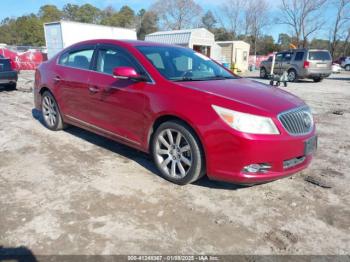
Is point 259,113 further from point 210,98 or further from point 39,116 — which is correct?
point 39,116

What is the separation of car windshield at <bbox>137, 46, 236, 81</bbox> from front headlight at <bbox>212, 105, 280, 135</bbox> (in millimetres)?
947

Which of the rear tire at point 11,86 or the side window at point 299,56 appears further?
the side window at point 299,56

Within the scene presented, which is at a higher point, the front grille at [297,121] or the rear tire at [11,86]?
the front grille at [297,121]

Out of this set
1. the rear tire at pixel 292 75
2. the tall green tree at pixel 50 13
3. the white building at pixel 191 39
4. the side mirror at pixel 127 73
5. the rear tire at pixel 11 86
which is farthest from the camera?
the tall green tree at pixel 50 13

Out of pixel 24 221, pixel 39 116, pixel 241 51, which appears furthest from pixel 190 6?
pixel 24 221

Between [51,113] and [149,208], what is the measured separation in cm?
335

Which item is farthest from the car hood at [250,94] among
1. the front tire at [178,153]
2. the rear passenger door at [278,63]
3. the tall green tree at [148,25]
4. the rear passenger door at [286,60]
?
the tall green tree at [148,25]

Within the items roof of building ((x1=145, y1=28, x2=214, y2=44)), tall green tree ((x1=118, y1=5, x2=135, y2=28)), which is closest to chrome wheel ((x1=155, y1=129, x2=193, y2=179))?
roof of building ((x1=145, y1=28, x2=214, y2=44))

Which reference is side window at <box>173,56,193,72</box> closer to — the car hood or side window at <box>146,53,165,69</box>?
side window at <box>146,53,165,69</box>

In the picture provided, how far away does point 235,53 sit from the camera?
103 feet

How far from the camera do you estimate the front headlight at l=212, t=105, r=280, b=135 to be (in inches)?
117

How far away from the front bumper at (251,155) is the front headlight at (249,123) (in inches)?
2.1

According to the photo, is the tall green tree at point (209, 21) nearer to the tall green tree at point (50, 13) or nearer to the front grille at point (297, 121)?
the tall green tree at point (50, 13)

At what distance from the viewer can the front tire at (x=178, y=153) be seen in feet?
10.7
